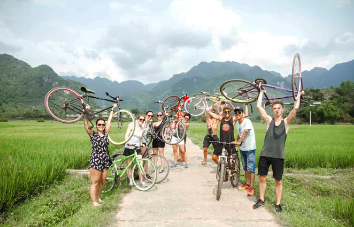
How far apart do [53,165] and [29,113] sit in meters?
40.5

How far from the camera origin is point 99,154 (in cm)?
453

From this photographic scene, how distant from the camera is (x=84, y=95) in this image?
4.76m

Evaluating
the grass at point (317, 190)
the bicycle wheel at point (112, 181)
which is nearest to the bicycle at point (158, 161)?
the bicycle wheel at point (112, 181)

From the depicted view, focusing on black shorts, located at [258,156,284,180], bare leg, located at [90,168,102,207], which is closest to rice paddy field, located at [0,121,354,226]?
black shorts, located at [258,156,284,180]

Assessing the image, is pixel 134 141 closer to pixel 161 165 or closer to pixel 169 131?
pixel 161 165

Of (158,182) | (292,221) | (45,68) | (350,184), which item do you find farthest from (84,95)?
(45,68)

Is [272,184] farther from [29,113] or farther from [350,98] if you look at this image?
[350,98]

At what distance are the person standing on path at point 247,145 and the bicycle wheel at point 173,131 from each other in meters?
2.12

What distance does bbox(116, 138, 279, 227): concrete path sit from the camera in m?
3.67

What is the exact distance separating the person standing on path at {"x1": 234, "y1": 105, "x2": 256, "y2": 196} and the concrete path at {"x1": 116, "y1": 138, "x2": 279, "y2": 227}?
467mm

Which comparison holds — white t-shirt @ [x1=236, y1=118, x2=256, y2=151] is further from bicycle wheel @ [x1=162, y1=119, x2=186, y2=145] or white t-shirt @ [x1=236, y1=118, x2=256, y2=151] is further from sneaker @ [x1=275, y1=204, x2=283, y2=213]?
bicycle wheel @ [x1=162, y1=119, x2=186, y2=145]

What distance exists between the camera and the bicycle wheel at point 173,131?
22.9ft

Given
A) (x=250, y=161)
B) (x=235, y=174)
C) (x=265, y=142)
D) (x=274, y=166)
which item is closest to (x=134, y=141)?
(x=235, y=174)

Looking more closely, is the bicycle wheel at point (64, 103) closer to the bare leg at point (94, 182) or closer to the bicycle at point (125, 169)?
the bare leg at point (94, 182)
